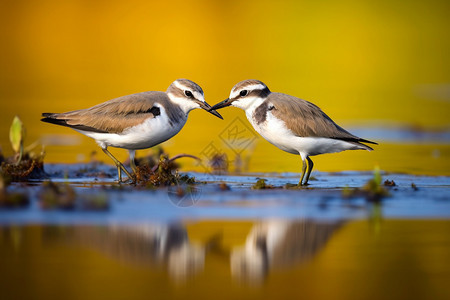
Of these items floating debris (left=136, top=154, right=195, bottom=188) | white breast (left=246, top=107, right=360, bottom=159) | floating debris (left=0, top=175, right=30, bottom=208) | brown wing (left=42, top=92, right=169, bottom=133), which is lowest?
floating debris (left=0, top=175, right=30, bottom=208)

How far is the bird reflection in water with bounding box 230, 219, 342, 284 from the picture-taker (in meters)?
6.78

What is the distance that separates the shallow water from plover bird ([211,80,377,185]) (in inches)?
60.7

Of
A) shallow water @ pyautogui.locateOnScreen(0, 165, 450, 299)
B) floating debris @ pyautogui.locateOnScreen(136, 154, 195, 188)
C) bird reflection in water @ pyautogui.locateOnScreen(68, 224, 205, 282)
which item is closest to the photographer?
shallow water @ pyautogui.locateOnScreen(0, 165, 450, 299)

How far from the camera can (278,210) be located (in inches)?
366

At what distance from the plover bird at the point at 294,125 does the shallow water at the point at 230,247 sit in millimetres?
1542

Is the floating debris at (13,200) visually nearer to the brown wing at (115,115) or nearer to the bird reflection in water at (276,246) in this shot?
the bird reflection in water at (276,246)

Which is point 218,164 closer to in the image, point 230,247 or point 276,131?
point 276,131

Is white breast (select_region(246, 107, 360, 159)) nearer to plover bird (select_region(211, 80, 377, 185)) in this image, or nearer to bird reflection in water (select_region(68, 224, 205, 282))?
plover bird (select_region(211, 80, 377, 185))

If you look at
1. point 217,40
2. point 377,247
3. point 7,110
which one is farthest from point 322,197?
point 217,40

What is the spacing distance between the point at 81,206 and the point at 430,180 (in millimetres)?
6104

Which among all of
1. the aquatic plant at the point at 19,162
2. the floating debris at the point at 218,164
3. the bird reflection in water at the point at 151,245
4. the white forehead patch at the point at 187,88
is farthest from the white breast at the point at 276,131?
the bird reflection in water at the point at 151,245

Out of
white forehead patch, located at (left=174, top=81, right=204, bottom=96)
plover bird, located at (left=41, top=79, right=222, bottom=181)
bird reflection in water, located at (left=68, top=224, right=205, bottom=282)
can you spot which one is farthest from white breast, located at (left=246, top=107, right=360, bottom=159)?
bird reflection in water, located at (left=68, top=224, right=205, bottom=282)

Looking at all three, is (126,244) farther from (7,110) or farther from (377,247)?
(7,110)

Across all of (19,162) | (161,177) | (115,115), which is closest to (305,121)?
(161,177)
